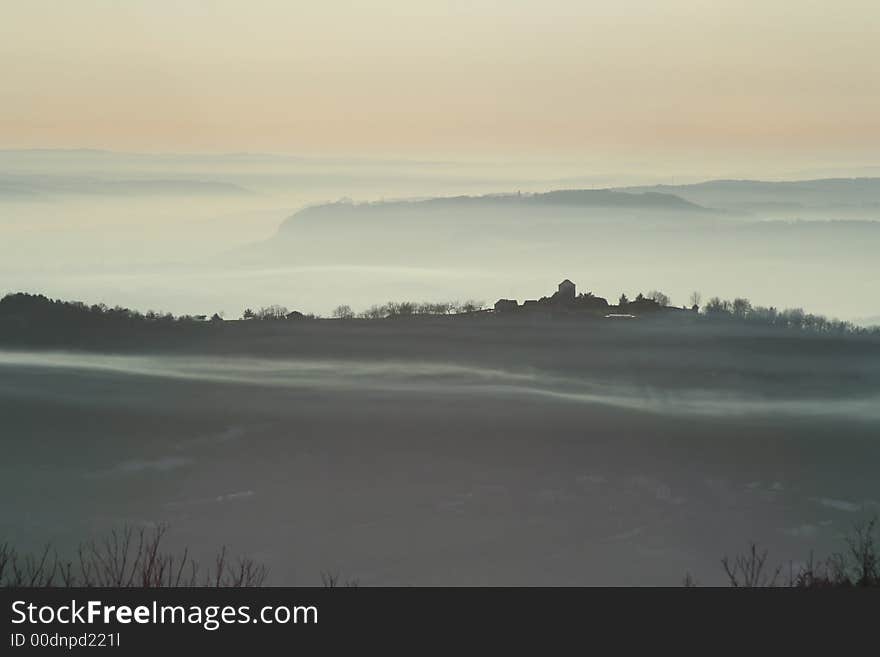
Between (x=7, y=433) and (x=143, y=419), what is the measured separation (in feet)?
5.78

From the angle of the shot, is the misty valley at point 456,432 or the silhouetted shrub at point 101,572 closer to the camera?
the silhouetted shrub at point 101,572

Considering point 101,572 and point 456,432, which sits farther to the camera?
point 456,432

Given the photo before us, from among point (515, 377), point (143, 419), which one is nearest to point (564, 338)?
point (515, 377)

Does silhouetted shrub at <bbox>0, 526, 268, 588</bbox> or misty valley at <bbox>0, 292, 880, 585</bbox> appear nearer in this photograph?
silhouetted shrub at <bbox>0, 526, 268, 588</bbox>

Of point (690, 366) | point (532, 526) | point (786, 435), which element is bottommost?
point (532, 526)

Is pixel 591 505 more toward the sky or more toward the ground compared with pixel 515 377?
more toward the ground

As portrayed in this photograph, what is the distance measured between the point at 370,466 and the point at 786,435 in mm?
5631
